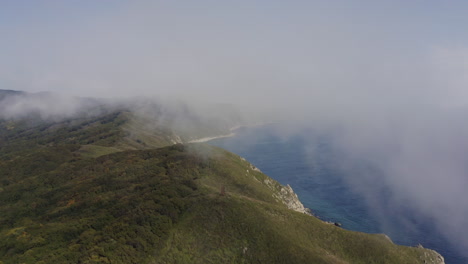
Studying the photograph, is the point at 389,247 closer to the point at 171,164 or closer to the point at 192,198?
the point at 192,198

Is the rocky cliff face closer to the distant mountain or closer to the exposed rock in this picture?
the distant mountain

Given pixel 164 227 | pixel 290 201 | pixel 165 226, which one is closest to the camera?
pixel 164 227

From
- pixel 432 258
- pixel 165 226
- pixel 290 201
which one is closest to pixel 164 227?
pixel 165 226

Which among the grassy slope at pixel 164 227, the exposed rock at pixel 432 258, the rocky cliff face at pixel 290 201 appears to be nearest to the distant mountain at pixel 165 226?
the grassy slope at pixel 164 227

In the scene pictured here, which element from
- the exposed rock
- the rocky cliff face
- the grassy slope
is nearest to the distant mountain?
the grassy slope

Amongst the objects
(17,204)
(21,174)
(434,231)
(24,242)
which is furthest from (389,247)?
(21,174)

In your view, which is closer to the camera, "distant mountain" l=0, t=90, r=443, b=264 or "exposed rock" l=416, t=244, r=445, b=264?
"distant mountain" l=0, t=90, r=443, b=264

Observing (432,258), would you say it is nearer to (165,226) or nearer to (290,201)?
(290,201)

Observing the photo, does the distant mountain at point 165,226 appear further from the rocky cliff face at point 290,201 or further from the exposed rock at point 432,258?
the rocky cliff face at point 290,201
